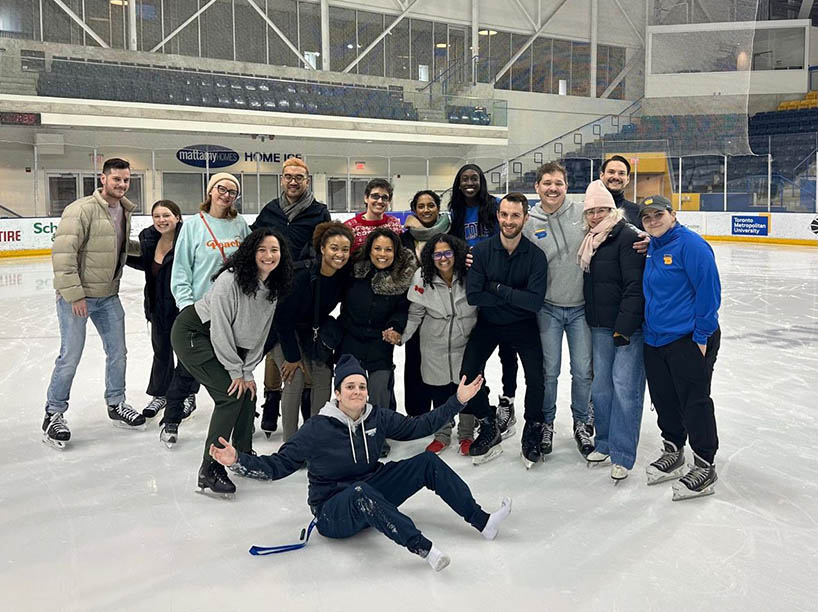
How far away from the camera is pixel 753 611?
275cm

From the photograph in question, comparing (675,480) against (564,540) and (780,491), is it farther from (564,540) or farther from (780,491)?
(564,540)

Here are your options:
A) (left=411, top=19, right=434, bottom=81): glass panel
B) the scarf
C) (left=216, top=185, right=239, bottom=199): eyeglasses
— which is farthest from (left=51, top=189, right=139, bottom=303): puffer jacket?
(left=411, top=19, right=434, bottom=81): glass panel

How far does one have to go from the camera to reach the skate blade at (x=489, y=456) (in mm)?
4387

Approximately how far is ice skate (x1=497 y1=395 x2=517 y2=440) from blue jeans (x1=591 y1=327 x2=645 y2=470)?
2.67ft

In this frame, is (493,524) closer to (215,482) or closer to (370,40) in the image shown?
(215,482)

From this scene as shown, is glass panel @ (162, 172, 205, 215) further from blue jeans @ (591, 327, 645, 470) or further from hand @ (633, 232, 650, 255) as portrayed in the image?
hand @ (633, 232, 650, 255)

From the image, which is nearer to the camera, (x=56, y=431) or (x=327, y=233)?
(x=327, y=233)

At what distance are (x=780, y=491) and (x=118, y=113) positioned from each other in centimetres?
2033

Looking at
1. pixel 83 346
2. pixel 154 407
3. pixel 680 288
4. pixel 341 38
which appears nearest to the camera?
pixel 680 288

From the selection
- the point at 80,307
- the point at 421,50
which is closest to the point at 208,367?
the point at 80,307

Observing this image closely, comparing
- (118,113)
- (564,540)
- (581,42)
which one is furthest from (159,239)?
(581,42)

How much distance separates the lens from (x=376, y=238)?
4.35 meters

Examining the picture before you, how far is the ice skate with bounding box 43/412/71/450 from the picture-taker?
4703 millimetres

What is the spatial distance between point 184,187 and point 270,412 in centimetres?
1960
